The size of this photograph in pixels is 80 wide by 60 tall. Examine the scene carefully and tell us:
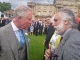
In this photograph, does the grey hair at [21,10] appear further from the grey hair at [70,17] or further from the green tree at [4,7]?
the green tree at [4,7]

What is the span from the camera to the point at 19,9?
5.15m

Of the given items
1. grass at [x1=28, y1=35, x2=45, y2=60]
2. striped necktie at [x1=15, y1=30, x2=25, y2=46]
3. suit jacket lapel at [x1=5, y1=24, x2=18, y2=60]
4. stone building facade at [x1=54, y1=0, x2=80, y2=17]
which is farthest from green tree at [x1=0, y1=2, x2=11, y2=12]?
suit jacket lapel at [x1=5, y1=24, x2=18, y2=60]

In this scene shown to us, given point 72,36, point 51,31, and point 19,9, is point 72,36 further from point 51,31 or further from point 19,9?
point 51,31

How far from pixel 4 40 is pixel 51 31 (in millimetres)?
3202

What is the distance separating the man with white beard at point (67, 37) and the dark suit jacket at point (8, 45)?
1.11 metres

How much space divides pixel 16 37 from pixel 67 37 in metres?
1.49

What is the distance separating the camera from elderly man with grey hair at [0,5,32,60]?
4.92 m

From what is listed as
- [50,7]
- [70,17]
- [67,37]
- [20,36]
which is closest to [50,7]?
[50,7]

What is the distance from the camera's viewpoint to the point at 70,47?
3623 millimetres

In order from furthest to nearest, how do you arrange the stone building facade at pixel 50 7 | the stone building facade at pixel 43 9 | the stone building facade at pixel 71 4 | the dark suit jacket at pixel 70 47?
the stone building facade at pixel 71 4, the stone building facade at pixel 43 9, the stone building facade at pixel 50 7, the dark suit jacket at pixel 70 47

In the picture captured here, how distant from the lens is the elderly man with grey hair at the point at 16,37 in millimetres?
4922

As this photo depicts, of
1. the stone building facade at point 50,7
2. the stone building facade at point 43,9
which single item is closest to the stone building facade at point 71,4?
the stone building facade at point 50,7

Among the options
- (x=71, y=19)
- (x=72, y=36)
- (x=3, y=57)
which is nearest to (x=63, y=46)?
(x=72, y=36)

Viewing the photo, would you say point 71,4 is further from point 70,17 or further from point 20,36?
point 70,17
